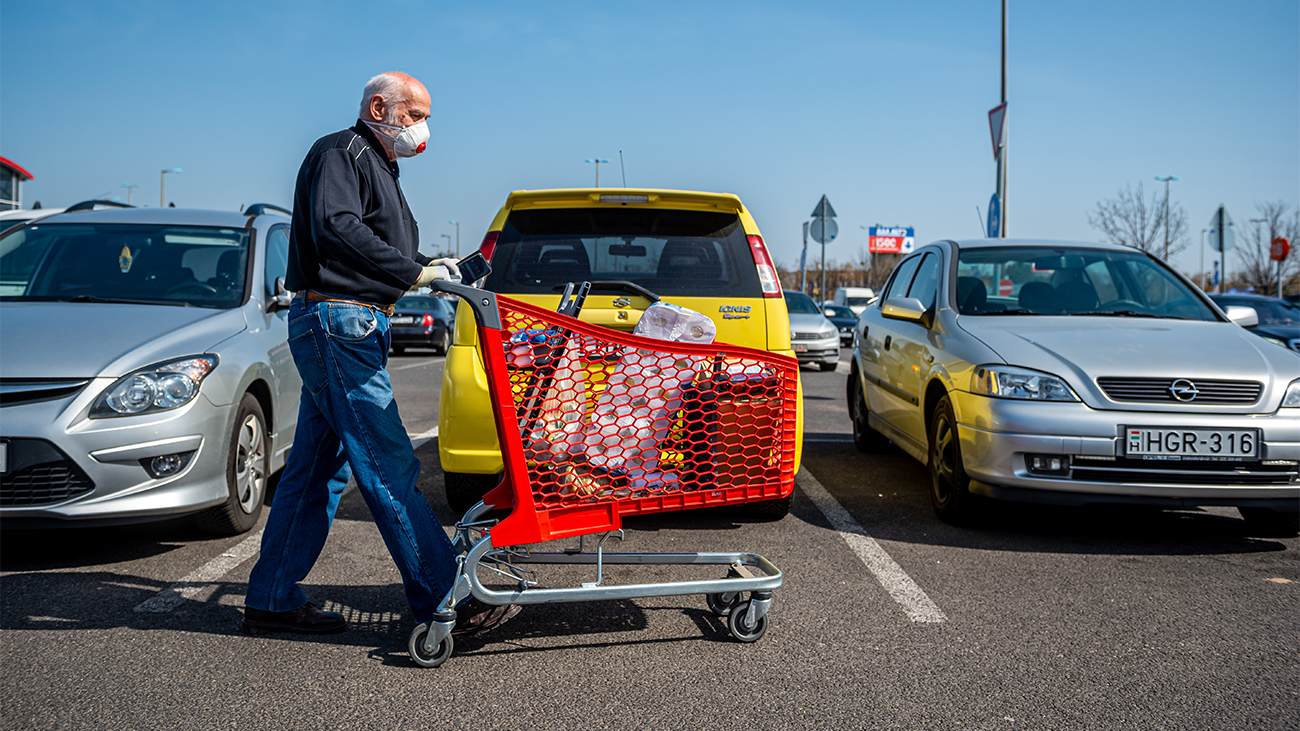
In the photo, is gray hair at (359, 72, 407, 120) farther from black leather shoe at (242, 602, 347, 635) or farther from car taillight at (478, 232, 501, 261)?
black leather shoe at (242, 602, 347, 635)

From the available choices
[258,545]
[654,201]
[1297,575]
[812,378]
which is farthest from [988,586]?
[812,378]

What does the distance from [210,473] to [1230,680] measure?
3855mm

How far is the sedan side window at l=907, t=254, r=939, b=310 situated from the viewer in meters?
6.01

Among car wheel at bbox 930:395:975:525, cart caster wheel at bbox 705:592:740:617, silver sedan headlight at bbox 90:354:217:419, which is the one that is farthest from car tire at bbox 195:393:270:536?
car wheel at bbox 930:395:975:525

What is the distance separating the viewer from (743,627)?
3.29m

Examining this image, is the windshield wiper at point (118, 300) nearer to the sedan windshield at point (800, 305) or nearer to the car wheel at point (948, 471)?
the car wheel at point (948, 471)

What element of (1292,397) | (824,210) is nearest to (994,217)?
(824,210)

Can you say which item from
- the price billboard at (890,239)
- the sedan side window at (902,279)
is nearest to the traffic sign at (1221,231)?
the sedan side window at (902,279)

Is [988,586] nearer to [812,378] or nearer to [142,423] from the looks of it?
[142,423]

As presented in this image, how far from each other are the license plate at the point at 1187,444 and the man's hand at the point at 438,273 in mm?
3007

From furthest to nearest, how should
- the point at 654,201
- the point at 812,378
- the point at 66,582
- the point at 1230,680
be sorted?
1. the point at 812,378
2. the point at 654,201
3. the point at 66,582
4. the point at 1230,680

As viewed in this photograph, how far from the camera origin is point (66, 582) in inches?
153

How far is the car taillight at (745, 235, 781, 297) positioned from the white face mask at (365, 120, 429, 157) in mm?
1934

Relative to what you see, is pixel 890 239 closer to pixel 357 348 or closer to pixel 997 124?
pixel 997 124
